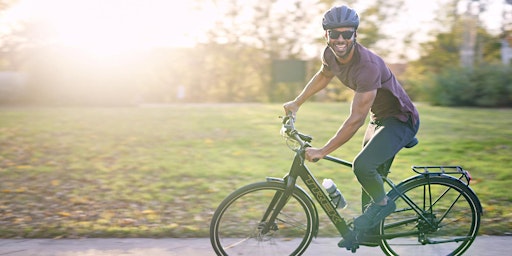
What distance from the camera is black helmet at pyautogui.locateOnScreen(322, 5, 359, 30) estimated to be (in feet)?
12.8

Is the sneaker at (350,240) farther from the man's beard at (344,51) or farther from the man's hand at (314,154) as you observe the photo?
the man's beard at (344,51)

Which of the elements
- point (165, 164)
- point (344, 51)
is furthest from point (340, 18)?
point (165, 164)

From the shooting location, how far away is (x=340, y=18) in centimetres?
391

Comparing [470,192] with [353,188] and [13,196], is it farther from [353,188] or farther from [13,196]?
[13,196]

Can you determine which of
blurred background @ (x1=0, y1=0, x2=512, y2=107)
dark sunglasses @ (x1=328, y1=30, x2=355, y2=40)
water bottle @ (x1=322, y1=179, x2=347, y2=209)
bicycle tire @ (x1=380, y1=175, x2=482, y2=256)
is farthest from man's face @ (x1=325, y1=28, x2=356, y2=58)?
blurred background @ (x1=0, y1=0, x2=512, y2=107)

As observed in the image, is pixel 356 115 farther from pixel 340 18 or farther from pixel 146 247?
pixel 146 247

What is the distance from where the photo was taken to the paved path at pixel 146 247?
4.78 meters

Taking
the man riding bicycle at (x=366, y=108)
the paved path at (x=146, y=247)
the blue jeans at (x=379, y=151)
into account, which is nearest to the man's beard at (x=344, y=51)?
the man riding bicycle at (x=366, y=108)

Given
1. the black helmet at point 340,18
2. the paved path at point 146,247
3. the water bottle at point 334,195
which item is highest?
the black helmet at point 340,18

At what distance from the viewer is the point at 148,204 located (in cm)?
630

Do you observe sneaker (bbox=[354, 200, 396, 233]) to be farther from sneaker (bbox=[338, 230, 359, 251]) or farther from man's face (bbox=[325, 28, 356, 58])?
man's face (bbox=[325, 28, 356, 58])

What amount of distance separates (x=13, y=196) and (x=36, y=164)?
1.71 metres

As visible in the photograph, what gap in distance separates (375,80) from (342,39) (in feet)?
1.11

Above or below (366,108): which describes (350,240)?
below
